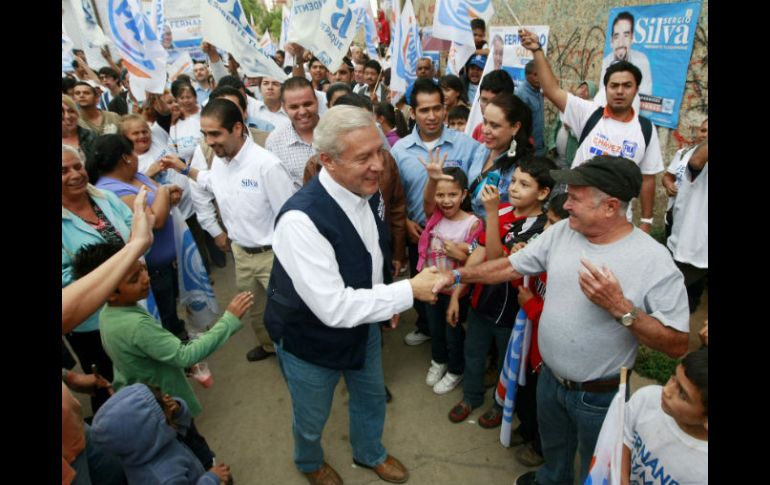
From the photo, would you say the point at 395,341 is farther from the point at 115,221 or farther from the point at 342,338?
the point at 115,221

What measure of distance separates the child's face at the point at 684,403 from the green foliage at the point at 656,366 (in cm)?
237

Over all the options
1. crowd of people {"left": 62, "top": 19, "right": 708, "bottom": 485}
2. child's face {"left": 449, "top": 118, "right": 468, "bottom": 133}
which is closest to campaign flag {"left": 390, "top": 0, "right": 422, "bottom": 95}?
child's face {"left": 449, "top": 118, "right": 468, "bottom": 133}

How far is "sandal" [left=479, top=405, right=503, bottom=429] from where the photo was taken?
3244 mm

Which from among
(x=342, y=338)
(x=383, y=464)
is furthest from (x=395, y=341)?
(x=342, y=338)

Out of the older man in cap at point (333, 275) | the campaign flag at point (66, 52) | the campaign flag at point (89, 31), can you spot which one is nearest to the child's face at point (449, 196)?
the older man in cap at point (333, 275)

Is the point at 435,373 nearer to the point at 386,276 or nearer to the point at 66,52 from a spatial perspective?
the point at 386,276

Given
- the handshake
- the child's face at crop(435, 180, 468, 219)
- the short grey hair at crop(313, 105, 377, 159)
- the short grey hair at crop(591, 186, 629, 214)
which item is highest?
the short grey hair at crop(313, 105, 377, 159)

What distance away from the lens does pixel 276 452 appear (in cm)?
319

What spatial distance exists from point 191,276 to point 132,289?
1.61 m

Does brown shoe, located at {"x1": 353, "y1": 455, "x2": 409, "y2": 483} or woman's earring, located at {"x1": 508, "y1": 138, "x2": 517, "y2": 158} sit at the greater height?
woman's earring, located at {"x1": 508, "y1": 138, "x2": 517, "y2": 158}

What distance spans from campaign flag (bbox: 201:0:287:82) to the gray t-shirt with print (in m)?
3.46

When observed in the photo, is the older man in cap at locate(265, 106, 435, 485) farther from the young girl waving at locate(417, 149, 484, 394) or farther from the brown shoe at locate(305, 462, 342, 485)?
the young girl waving at locate(417, 149, 484, 394)
